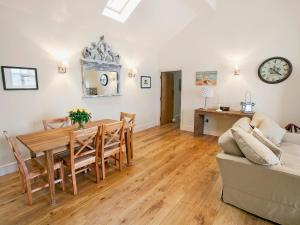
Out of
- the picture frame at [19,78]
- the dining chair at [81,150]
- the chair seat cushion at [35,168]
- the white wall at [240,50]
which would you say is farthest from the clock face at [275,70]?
the picture frame at [19,78]

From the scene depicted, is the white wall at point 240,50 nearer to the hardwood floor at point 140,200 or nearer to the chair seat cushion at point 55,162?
the hardwood floor at point 140,200

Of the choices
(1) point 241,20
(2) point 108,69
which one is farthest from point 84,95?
(1) point 241,20

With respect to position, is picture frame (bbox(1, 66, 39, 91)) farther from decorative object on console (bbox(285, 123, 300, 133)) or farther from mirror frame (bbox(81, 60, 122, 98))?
decorative object on console (bbox(285, 123, 300, 133))

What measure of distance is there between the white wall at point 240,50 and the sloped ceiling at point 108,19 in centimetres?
41

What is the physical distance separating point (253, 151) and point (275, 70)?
3068mm

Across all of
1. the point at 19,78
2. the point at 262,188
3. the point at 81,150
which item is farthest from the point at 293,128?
the point at 19,78

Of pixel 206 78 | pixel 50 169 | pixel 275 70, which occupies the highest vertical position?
pixel 275 70

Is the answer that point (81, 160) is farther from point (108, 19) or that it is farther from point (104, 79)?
point (108, 19)

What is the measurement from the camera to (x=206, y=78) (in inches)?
196

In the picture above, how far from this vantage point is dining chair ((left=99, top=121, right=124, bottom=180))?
258 centimetres

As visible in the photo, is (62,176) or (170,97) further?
(170,97)

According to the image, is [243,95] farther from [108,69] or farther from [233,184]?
[108,69]

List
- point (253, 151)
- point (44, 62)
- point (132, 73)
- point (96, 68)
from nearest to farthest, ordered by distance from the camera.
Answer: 1. point (253, 151)
2. point (44, 62)
3. point (96, 68)
4. point (132, 73)

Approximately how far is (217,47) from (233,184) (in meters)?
3.73
